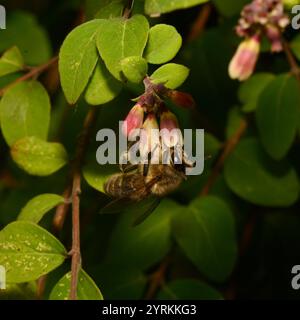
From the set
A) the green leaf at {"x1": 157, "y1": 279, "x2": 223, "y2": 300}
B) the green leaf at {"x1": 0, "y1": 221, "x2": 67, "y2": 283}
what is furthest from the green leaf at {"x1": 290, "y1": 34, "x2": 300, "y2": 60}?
the green leaf at {"x1": 0, "y1": 221, "x2": 67, "y2": 283}

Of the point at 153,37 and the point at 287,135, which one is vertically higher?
the point at 153,37

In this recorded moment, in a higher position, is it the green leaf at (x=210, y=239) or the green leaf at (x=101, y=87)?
the green leaf at (x=101, y=87)

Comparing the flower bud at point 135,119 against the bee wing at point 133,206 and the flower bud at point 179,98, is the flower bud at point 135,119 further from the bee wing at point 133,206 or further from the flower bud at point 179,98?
the bee wing at point 133,206

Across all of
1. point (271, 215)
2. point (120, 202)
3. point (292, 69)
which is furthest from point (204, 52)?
point (120, 202)

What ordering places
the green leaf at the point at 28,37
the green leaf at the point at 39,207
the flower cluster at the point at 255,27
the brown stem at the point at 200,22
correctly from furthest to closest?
the green leaf at the point at 28,37 < the brown stem at the point at 200,22 < the green leaf at the point at 39,207 < the flower cluster at the point at 255,27

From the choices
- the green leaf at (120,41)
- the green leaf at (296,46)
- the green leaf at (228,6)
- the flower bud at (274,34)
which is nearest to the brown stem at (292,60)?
the green leaf at (296,46)

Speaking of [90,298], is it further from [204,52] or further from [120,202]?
[204,52]
